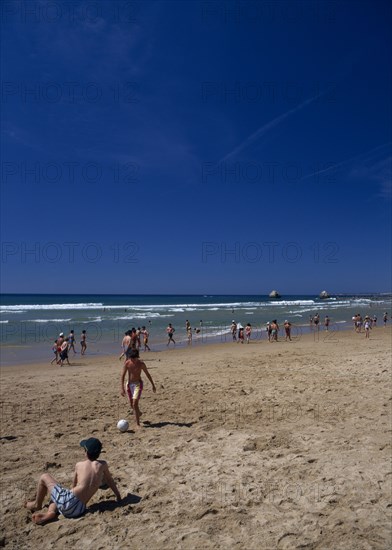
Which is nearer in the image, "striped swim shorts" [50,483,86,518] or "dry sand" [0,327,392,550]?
"dry sand" [0,327,392,550]

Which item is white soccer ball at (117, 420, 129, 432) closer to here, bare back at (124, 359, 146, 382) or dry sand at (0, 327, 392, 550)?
dry sand at (0, 327, 392, 550)

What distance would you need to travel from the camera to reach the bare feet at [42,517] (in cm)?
462

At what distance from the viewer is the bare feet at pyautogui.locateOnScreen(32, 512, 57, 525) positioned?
4617mm

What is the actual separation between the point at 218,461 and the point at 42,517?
8.92 feet

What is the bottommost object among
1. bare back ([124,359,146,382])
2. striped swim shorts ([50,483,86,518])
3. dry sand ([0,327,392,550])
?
dry sand ([0,327,392,550])

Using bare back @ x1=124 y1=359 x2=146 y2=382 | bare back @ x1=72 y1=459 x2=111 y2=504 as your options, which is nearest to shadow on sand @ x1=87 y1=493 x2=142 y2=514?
bare back @ x1=72 y1=459 x2=111 y2=504

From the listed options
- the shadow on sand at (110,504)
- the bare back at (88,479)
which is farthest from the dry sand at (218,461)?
the bare back at (88,479)

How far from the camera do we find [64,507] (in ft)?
15.4

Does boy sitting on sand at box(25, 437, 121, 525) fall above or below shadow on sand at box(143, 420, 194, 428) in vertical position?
above

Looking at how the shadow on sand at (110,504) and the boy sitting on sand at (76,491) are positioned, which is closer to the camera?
the boy sitting on sand at (76,491)

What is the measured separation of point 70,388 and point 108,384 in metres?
1.14

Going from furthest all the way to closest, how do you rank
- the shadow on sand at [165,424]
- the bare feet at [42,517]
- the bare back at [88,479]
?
the shadow on sand at [165,424] < the bare back at [88,479] < the bare feet at [42,517]

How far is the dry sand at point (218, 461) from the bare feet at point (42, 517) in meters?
0.08

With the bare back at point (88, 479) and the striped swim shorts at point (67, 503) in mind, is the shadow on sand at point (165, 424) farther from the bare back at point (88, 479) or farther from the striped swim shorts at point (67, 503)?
the striped swim shorts at point (67, 503)
